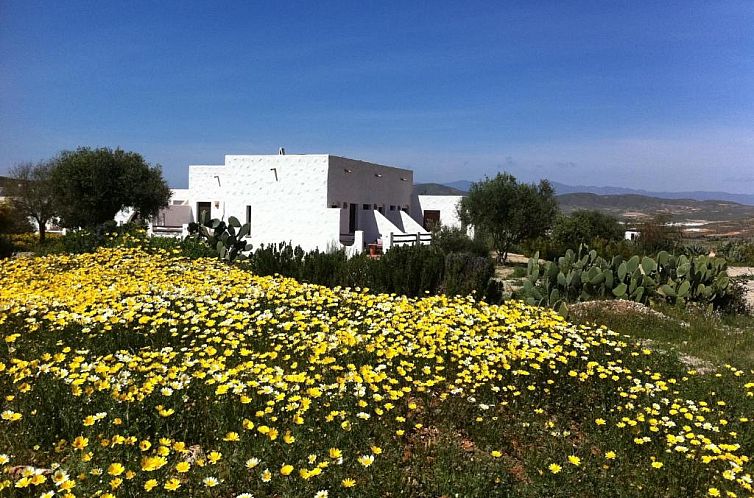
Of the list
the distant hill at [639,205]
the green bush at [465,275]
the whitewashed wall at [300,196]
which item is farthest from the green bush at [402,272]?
the distant hill at [639,205]

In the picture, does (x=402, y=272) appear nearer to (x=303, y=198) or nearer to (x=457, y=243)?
(x=457, y=243)

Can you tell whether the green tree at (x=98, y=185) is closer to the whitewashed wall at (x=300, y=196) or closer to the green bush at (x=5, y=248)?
the whitewashed wall at (x=300, y=196)

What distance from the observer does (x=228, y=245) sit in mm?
15898

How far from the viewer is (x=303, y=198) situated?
2905 cm

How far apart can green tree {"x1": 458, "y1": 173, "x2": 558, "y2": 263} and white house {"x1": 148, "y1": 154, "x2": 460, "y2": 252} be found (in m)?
2.74

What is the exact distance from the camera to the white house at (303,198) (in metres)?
28.2

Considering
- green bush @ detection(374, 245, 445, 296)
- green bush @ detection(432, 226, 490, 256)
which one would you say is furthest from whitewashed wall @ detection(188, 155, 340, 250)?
green bush @ detection(374, 245, 445, 296)

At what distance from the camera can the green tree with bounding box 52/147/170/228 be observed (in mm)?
29516

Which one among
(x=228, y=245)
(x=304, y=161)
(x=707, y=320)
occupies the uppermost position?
(x=304, y=161)

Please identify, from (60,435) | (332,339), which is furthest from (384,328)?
(60,435)

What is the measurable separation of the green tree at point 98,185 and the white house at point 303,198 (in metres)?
2.71

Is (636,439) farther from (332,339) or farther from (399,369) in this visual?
(332,339)

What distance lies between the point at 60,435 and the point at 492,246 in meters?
25.5

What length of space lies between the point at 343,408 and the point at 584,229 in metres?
32.2
